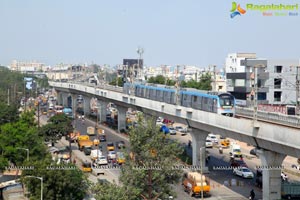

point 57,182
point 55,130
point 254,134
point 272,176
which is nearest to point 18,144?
point 57,182

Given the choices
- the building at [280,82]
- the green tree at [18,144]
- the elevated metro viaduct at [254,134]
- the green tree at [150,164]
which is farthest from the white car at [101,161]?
the building at [280,82]

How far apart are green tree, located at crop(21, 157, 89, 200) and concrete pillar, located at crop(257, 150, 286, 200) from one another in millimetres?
11839

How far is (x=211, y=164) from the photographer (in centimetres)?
4822

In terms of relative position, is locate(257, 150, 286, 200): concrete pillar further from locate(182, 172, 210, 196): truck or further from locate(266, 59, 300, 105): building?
locate(266, 59, 300, 105): building

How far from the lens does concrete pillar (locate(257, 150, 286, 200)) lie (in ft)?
106

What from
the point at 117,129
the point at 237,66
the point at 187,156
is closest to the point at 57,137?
the point at 187,156

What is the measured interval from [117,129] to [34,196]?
4652 cm

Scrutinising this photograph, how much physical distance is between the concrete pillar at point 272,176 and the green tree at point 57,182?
38.8ft

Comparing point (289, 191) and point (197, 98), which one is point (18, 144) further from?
point (289, 191)

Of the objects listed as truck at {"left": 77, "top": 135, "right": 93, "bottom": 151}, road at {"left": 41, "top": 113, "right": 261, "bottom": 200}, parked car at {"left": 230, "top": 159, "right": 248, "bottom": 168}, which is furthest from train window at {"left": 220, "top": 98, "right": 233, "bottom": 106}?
truck at {"left": 77, "top": 135, "right": 93, "bottom": 151}

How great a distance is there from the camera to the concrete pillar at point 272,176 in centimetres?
3231

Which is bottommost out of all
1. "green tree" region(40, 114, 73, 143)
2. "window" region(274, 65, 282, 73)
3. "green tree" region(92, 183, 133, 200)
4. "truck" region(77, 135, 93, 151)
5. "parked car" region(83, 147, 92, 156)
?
"parked car" region(83, 147, 92, 156)

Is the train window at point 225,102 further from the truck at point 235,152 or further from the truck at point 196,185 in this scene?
the truck at point 235,152

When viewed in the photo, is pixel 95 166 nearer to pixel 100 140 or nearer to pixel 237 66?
pixel 100 140
